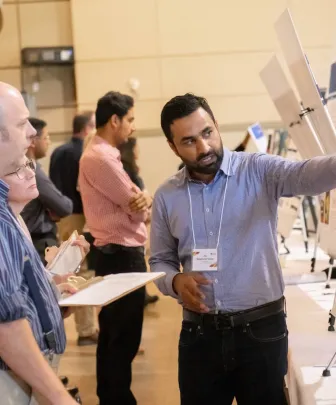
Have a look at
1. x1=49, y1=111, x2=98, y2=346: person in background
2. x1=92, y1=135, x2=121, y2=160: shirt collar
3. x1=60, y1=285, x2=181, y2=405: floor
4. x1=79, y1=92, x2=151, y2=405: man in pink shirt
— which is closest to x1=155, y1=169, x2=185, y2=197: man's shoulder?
x1=79, y1=92, x2=151, y2=405: man in pink shirt

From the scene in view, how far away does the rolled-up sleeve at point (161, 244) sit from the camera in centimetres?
223

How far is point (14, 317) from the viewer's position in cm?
138

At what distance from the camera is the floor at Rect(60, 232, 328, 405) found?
385cm

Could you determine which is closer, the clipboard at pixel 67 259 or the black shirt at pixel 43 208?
the clipboard at pixel 67 259

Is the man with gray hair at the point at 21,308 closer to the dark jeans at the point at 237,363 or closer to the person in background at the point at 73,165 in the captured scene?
the dark jeans at the point at 237,363

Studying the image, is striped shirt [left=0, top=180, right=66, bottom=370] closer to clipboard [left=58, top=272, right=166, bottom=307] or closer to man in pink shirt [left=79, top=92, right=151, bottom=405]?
clipboard [left=58, top=272, right=166, bottom=307]

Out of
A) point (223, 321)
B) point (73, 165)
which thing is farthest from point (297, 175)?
point (73, 165)

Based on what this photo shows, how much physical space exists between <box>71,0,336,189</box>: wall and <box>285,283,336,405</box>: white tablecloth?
5.43 m

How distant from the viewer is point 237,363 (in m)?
2.07

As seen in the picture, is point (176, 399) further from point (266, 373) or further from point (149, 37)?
point (149, 37)

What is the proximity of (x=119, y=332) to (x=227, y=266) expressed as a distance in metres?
1.57

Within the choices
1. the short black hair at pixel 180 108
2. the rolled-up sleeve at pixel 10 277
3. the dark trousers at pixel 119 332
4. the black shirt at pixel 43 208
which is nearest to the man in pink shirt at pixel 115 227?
the dark trousers at pixel 119 332

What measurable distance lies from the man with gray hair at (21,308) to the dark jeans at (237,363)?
2.06ft

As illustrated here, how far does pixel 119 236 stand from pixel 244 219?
57.7 inches
